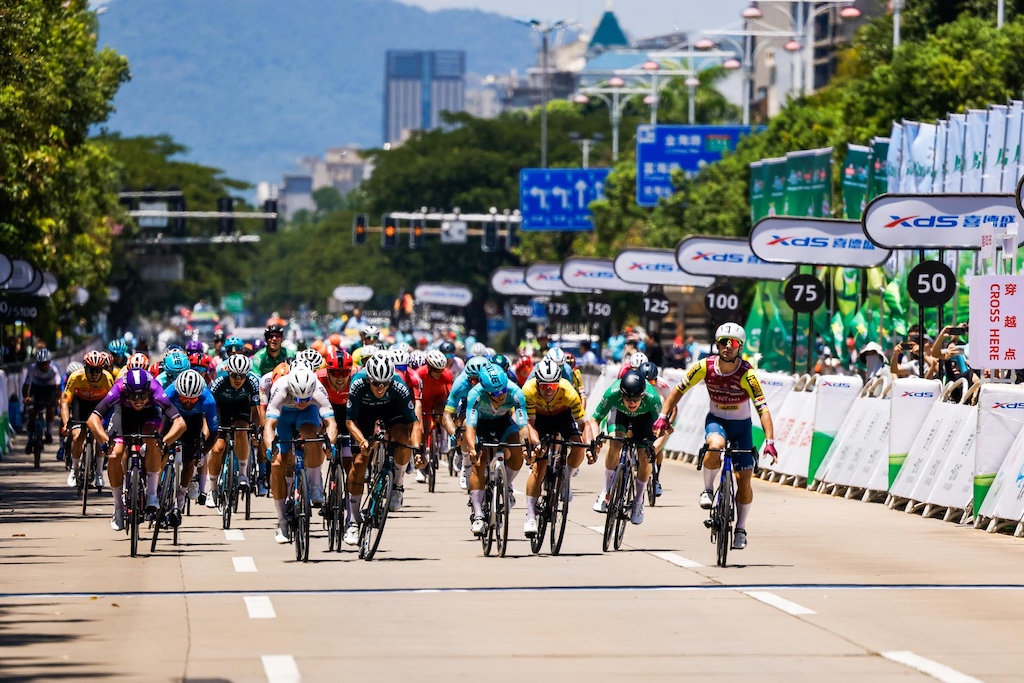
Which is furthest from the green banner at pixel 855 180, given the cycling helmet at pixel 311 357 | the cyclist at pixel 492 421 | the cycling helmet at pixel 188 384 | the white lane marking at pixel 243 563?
the white lane marking at pixel 243 563

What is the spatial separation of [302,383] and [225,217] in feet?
275

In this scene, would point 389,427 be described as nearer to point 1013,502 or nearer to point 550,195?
point 1013,502

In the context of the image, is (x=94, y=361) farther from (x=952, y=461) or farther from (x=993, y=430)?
(x=993, y=430)

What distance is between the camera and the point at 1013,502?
19562mm

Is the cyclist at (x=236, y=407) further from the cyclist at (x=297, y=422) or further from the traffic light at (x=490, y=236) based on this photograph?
the traffic light at (x=490, y=236)

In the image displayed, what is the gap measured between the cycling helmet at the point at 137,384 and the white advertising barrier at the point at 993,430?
7680 mm

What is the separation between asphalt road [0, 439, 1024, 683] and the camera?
36.3 ft

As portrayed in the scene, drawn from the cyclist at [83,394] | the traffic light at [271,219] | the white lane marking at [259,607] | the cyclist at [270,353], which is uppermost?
the traffic light at [271,219]

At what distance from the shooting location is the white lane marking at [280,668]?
10492mm

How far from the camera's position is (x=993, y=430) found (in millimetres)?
20188

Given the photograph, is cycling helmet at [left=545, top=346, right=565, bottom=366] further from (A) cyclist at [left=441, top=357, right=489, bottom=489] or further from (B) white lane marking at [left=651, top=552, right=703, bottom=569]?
(B) white lane marking at [left=651, top=552, right=703, bottom=569]

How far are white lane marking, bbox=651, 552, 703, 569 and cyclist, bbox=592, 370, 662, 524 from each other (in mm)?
670

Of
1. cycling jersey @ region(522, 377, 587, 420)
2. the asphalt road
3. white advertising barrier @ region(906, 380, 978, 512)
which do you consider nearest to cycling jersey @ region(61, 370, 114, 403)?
the asphalt road

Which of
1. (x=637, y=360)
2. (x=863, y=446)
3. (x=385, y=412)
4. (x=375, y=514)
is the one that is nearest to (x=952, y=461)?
(x=863, y=446)
